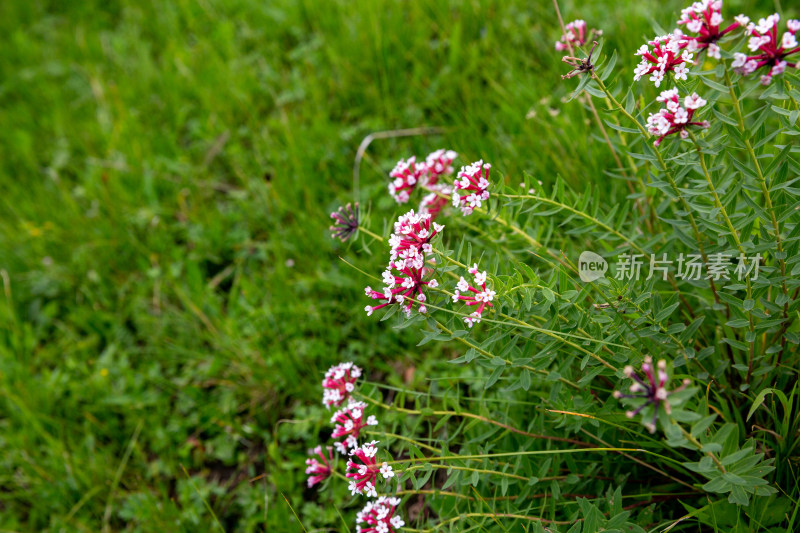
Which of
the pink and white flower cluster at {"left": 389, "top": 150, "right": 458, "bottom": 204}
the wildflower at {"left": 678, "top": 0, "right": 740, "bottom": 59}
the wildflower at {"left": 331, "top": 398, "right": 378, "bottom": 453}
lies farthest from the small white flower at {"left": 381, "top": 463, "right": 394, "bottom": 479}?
the wildflower at {"left": 678, "top": 0, "right": 740, "bottom": 59}

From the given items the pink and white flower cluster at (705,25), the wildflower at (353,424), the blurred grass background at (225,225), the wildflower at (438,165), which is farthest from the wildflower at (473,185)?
the blurred grass background at (225,225)

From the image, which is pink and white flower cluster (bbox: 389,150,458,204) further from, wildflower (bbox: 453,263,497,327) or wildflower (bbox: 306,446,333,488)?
wildflower (bbox: 306,446,333,488)

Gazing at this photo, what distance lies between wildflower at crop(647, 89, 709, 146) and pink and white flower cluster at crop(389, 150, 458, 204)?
28.0 inches

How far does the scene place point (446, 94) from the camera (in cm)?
290

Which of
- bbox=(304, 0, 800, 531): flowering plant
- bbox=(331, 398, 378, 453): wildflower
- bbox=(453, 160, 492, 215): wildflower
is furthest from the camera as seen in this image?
bbox=(331, 398, 378, 453): wildflower

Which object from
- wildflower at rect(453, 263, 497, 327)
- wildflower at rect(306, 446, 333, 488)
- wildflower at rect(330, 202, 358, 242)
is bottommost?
wildflower at rect(306, 446, 333, 488)

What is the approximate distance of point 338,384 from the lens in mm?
1741

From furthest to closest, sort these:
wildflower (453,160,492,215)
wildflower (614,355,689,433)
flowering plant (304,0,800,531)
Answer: wildflower (453,160,492,215) → flowering plant (304,0,800,531) → wildflower (614,355,689,433)

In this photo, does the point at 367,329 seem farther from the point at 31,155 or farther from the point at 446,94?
the point at 31,155

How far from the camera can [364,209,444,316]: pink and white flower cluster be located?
1.38 m

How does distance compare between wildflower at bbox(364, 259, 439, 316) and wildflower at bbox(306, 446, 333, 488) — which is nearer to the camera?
wildflower at bbox(364, 259, 439, 316)

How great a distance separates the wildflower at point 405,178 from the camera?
1.79 metres

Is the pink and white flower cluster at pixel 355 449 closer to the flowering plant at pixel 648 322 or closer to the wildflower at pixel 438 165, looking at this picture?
the flowering plant at pixel 648 322

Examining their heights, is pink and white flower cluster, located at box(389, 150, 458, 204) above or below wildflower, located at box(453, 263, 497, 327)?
above
